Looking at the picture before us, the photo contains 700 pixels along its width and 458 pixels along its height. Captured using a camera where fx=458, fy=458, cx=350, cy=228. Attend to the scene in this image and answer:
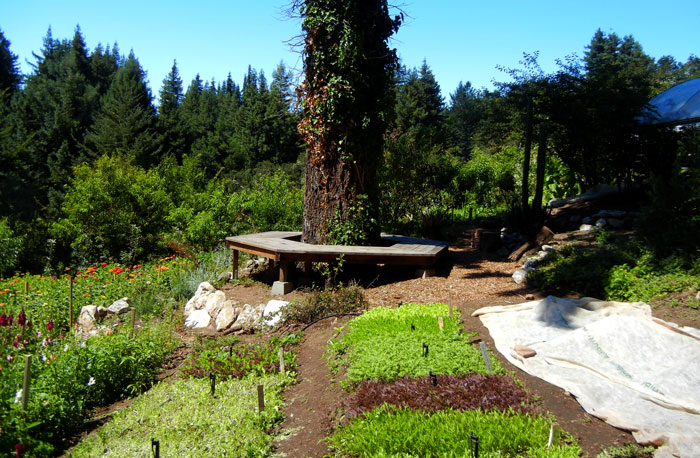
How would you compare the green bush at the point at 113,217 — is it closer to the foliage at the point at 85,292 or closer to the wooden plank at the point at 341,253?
the foliage at the point at 85,292

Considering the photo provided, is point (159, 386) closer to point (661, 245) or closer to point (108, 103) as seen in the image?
point (661, 245)

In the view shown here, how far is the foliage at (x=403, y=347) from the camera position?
3.74 meters

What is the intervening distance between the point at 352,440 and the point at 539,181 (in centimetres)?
833

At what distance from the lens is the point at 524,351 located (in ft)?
13.3

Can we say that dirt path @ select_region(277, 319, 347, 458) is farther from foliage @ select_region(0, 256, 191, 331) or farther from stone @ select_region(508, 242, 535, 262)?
stone @ select_region(508, 242, 535, 262)

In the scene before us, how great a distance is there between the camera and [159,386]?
428 cm

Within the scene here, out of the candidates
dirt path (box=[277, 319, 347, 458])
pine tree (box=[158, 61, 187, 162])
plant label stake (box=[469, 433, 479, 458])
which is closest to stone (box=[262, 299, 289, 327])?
dirt path (box=[277, 319, 347, 458])

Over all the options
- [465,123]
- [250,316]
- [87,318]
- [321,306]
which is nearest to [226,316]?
[250,316]

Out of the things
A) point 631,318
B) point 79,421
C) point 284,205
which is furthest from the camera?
point 284,205

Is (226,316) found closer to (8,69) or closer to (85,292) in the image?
(85,292)

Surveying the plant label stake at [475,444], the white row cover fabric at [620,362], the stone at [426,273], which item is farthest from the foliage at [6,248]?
the plant label stake at [475,444]

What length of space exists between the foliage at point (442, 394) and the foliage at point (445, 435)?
119mm

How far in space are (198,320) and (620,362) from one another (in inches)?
200

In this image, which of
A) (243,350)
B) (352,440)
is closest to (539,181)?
(243,350)
